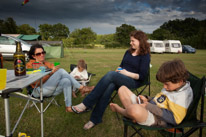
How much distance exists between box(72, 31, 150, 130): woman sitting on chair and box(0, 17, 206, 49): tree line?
33880 millimetres

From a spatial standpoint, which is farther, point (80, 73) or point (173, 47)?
point (173, 47)

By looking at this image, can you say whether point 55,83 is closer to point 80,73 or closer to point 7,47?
point 80,73

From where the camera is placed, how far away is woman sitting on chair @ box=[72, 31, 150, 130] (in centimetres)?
215

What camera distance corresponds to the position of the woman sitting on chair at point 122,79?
2.15 m

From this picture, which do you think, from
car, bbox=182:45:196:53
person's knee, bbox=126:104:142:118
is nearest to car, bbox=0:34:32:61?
person's knee, bbox=126:104:142:118

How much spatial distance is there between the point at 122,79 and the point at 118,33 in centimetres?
5108

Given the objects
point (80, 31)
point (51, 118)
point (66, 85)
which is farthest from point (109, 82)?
point (80, 31)

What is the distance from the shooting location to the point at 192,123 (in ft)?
4.49

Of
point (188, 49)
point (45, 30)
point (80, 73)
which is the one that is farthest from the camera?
point (45, 30)

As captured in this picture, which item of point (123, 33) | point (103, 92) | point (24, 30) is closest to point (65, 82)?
point (103, 92)

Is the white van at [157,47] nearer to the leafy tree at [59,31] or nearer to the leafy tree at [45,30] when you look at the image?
the leafy tree at [59,31]

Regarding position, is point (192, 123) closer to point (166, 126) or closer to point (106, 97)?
point (166, 126)

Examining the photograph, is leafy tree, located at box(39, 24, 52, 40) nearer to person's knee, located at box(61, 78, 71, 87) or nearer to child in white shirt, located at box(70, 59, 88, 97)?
child in white shirt, located at box(70, 59, 88, 97)

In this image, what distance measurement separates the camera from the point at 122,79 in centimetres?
224
